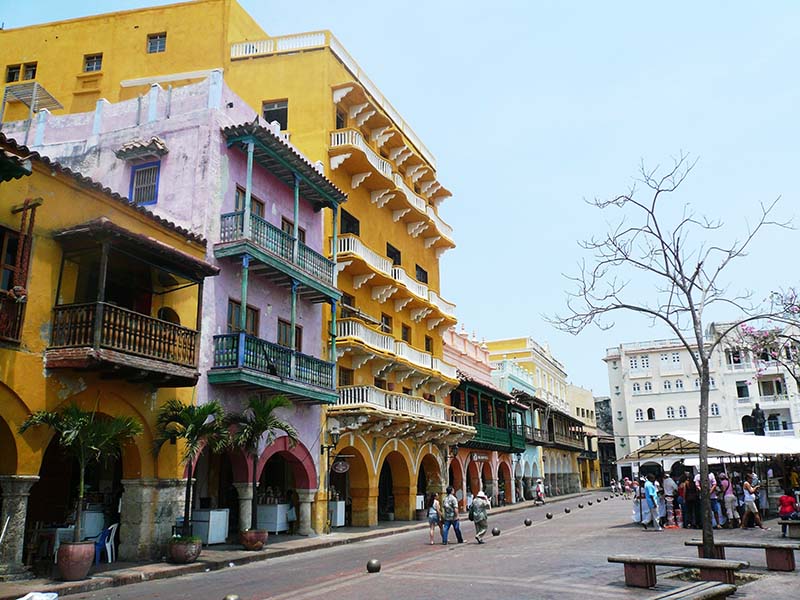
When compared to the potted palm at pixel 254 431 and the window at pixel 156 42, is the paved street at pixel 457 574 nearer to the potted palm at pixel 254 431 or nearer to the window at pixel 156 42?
the potted palm at pixel 254 431

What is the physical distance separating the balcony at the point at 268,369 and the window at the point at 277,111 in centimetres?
1069

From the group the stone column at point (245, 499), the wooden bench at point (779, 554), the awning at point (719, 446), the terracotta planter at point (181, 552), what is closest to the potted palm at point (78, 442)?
Answer: the terracotta planter at point (181, 552)

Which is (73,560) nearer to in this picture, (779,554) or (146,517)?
(146,517)

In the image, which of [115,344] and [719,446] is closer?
[115,344]

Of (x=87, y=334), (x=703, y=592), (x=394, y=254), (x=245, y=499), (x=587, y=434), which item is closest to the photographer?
(x=703, y=592)

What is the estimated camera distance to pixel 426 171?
35938mm

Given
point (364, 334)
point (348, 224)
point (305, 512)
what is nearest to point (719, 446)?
point (364, 334)

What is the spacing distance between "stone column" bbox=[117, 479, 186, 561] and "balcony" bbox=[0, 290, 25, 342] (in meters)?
4.87

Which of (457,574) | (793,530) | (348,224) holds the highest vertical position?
(348,224)

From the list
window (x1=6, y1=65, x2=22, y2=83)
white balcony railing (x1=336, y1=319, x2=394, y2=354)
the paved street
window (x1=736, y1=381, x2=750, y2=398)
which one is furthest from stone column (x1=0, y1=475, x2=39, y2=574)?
window (x1=736, y1=381, x2=750, y2=398)

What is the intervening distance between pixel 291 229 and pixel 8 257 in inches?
430

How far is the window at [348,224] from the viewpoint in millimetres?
28078

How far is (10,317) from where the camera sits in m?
13.6

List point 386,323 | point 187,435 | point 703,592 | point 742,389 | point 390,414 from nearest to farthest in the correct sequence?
point 703,592 < point 187,435 < point 390,414 < point 386,323 < point 742,389
